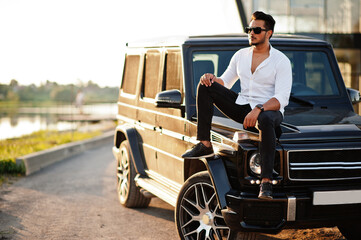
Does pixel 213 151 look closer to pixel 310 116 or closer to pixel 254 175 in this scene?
pixel 254 175

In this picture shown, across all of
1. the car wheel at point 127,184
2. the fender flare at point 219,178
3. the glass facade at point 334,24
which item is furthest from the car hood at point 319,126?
the glass facade at point 334,24

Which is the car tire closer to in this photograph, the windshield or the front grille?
the front grille

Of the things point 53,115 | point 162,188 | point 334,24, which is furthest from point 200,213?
point 53,115

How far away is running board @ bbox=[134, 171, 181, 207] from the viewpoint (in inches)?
232

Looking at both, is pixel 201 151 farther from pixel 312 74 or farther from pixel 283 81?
pixel 312 74

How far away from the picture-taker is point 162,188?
627 cm

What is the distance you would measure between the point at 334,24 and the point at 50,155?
16093 millimetres

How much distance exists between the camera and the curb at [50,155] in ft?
35.6

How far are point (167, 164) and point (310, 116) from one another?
65.4 inches

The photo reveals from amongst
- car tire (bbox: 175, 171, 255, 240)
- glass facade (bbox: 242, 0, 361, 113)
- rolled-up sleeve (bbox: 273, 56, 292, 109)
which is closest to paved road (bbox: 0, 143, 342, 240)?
car tire (bbox: 175, 171, 255, 240)

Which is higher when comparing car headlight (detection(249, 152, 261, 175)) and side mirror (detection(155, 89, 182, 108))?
side mirror (detection(155, 89, 182, 108))

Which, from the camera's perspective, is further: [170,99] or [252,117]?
[170,99]

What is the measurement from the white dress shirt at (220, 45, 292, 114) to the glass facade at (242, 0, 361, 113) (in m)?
19.8

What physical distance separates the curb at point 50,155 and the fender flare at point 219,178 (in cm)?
667
